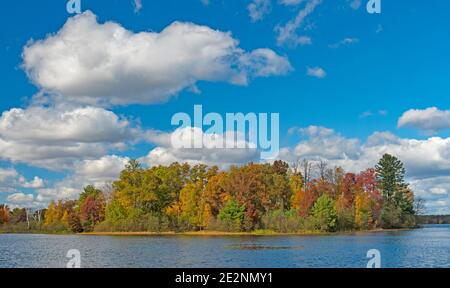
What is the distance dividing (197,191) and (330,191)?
27.4 metres

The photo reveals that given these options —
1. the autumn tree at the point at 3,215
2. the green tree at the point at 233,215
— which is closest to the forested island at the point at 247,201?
the green tree at the point at 233,215

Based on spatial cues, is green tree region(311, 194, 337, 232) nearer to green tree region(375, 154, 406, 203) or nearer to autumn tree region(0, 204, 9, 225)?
green tree region(375, 154, 406, 203)

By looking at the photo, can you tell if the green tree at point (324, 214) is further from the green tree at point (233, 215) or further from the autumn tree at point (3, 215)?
the autumn tree at point (3, 215)

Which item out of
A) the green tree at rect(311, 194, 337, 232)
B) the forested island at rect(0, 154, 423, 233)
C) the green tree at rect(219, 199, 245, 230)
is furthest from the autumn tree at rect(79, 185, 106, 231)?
the green tree at rect(311, 194, 337, 232)

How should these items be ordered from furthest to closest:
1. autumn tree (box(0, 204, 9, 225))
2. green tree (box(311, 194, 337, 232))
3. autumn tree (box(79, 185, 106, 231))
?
autumn tree (box(0, 204, 9, 225)) → autumn tree (box(79, 185, 106, 231)) → green tree (box(311, 194, 337, 232))

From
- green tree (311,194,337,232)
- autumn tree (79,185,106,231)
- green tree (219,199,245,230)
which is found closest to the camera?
A: green tree (311,194,337,232)

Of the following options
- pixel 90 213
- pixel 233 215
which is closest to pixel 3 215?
pixel 90 213

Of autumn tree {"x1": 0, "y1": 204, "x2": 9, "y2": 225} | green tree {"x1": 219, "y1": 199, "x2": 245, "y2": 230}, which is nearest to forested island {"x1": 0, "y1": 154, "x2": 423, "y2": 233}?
green tree {"x1": 219, "y1": 199, "x2": 245, "y2": 230}

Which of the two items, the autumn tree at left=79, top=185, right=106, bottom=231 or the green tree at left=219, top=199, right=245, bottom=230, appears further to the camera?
the autumn tree at left=79, top=185, right=106, bottom=231

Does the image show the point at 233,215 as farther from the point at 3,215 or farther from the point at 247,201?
the point at 3,215

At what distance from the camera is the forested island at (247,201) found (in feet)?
324

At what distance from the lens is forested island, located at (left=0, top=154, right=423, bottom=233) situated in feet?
324
